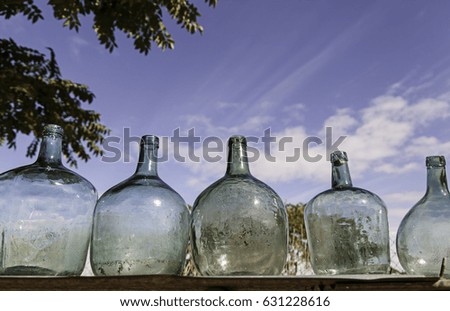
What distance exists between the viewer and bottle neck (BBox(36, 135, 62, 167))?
0.90 metres

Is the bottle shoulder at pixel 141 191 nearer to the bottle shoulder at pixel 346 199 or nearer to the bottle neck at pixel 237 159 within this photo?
the bottle neck at pixel 237 159

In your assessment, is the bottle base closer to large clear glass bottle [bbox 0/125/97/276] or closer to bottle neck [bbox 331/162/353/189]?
large clear glass bottle [bbox 0/125/97/276]

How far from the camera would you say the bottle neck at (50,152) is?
90cm

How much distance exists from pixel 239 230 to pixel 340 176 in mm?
308

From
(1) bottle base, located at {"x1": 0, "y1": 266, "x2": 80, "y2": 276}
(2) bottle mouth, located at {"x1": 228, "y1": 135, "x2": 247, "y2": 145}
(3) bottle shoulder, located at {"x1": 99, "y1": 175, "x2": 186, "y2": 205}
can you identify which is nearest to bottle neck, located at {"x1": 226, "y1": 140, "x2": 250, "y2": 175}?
(2) bottle mouth, located at {"x1": 228, "y1": 135, "x2": 247, "y2": 145}

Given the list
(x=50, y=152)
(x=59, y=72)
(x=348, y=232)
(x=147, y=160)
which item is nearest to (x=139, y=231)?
(x=147, y=160)

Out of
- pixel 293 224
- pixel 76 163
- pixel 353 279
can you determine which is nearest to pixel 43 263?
pixel 353 279

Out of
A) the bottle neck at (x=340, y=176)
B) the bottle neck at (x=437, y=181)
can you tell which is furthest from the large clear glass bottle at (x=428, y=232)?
the bottle neck at (x=340, y=176)

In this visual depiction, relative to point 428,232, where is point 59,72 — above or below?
above

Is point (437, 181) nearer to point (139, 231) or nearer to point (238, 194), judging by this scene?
point (238, 194)

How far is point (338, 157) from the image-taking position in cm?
102

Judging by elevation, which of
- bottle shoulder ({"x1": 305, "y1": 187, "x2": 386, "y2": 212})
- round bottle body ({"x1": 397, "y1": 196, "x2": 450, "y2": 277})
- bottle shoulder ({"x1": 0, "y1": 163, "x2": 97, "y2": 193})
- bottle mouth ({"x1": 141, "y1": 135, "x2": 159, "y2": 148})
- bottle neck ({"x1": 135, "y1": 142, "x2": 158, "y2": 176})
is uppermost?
bottle mouth ({"x1": 141, "y1": 135, "x2": 159, "y2": 148})

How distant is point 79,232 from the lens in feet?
2.85
